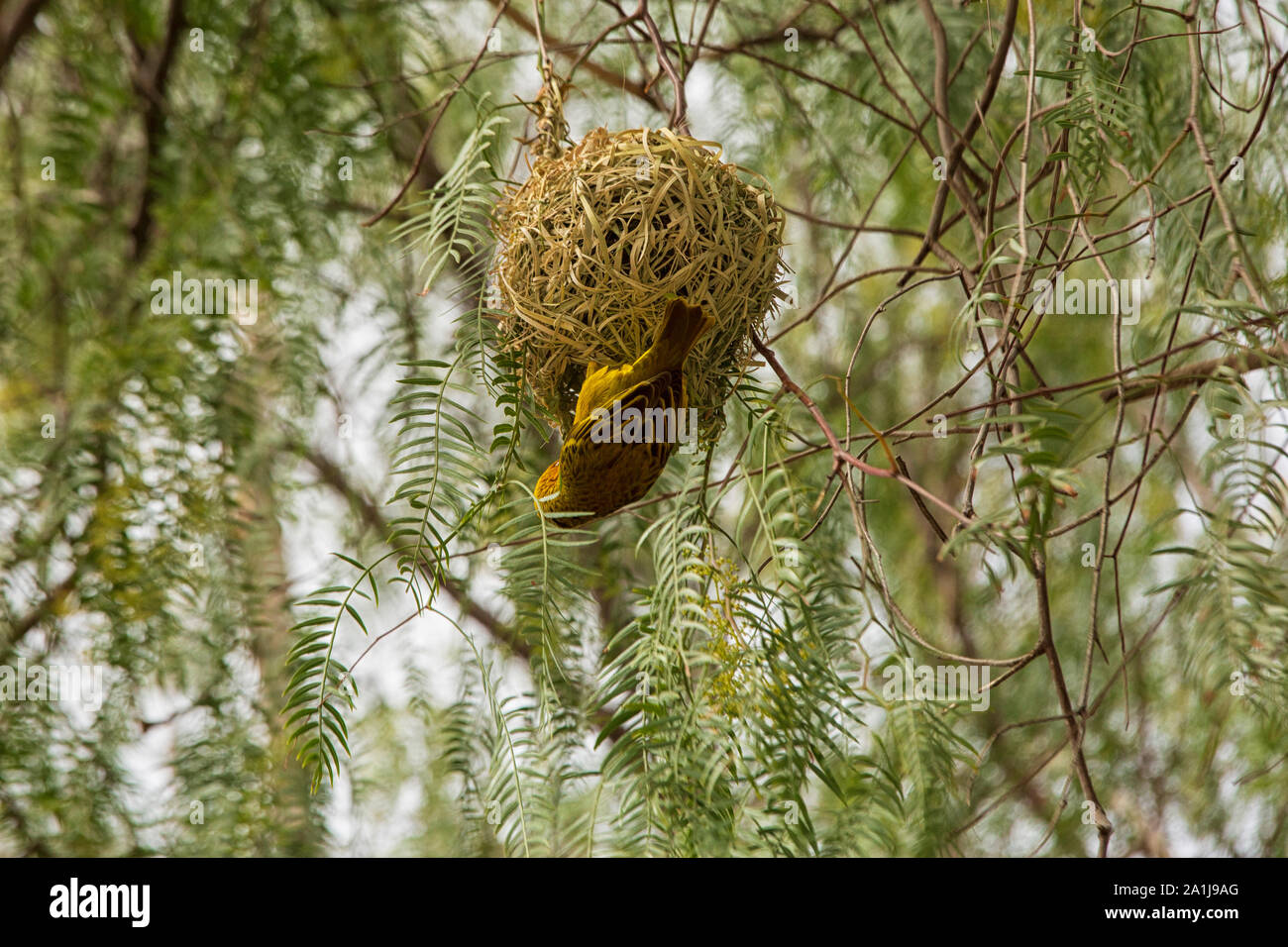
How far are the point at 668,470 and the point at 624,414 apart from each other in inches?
27.8

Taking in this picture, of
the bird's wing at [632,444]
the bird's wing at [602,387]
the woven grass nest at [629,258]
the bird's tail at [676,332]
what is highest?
the woven grass nest at [629,258]

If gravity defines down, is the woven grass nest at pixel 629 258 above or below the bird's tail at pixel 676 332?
above

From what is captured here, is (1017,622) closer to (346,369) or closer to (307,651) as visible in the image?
(346,369)

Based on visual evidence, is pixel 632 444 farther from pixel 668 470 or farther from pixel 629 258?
pixel 668 470

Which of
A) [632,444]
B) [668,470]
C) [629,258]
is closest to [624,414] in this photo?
[632,444]

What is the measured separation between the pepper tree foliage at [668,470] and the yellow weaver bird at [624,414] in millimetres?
56

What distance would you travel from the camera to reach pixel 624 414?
3.38 feet

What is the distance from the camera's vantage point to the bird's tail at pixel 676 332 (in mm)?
1024

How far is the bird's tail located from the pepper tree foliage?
0.11 meters

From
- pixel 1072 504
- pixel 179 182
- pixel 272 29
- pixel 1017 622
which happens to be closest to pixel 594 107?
pixel 272 29

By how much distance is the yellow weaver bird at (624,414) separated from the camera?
103cm
